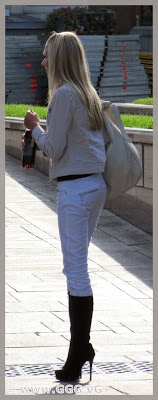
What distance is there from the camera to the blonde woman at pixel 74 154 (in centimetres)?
475

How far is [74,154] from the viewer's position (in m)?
4.79

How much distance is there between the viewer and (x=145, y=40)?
22.8 metres

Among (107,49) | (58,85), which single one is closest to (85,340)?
(58,85)

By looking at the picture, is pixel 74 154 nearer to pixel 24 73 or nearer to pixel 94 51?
pixel 94 51

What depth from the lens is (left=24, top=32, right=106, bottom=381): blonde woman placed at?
4754 millimetres

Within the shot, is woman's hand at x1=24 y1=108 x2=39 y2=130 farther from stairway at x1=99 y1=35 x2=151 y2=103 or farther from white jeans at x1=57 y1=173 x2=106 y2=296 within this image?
stairway at x1=99 y1=35 x2=151 y2=103

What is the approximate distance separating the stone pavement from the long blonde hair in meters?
1.30

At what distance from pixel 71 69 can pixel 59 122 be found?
283 millimetres

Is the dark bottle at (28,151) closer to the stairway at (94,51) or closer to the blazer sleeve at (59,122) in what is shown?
the blazer sleeve at (59,122)

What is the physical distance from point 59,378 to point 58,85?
1.45 meters

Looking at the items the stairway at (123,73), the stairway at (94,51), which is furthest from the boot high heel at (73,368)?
the stairway at (94,51)

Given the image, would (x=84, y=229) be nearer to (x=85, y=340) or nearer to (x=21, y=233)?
(x=85, y=340)

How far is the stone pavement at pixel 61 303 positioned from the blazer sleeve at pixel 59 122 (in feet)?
3.80

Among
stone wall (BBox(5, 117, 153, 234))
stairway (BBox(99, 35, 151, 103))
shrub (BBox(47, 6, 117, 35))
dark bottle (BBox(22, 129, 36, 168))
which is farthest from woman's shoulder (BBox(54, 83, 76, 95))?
shrub (BBox(47, 6, 117, 35))
